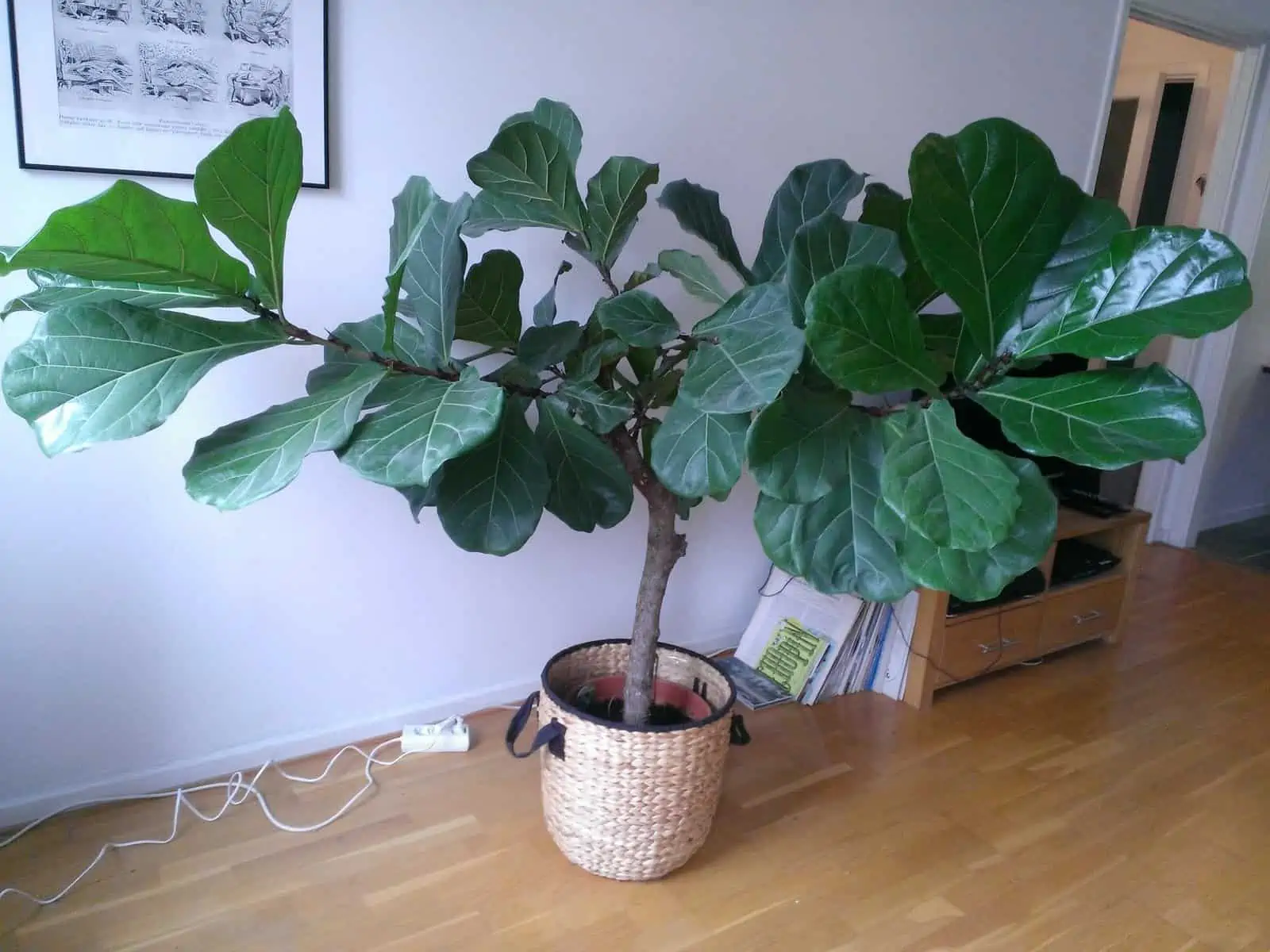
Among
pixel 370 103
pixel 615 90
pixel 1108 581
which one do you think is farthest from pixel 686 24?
pixel 1108 581

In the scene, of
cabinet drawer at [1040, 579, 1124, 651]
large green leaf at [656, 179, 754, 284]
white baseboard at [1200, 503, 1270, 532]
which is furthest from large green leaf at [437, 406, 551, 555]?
white baseboard at [1200, 503, 1270, 532]

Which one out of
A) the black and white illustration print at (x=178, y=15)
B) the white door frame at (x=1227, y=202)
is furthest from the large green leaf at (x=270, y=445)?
the white door frame at (x=1227, y=202)

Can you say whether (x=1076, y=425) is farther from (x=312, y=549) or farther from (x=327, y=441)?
(x=312, y=549)

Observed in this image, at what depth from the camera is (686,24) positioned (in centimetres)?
193

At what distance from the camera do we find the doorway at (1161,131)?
130 inches

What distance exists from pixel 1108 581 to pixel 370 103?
7.40 feet

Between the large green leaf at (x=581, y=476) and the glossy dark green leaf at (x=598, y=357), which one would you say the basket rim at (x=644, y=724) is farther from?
the glossy dark green leaf at (x=598, y=357)

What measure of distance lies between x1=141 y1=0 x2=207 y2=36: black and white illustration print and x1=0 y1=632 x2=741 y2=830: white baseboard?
1322 mm

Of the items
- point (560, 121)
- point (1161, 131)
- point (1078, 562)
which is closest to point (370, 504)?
point (560, 121)

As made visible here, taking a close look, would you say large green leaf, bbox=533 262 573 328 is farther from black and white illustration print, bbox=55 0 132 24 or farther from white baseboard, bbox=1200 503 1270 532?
white baseboard, bbox=1200 503 1270 532

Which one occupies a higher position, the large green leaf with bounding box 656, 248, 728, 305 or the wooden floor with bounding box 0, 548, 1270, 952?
the large green leaf with bounding box 656, 248, 728, 305

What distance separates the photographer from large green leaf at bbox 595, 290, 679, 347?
4.14ft

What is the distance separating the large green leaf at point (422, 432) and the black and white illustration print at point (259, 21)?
0.80 metres

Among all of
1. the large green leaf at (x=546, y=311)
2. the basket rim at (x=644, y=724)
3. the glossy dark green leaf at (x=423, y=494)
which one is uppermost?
the large green leaf at (x=546, y=311)
